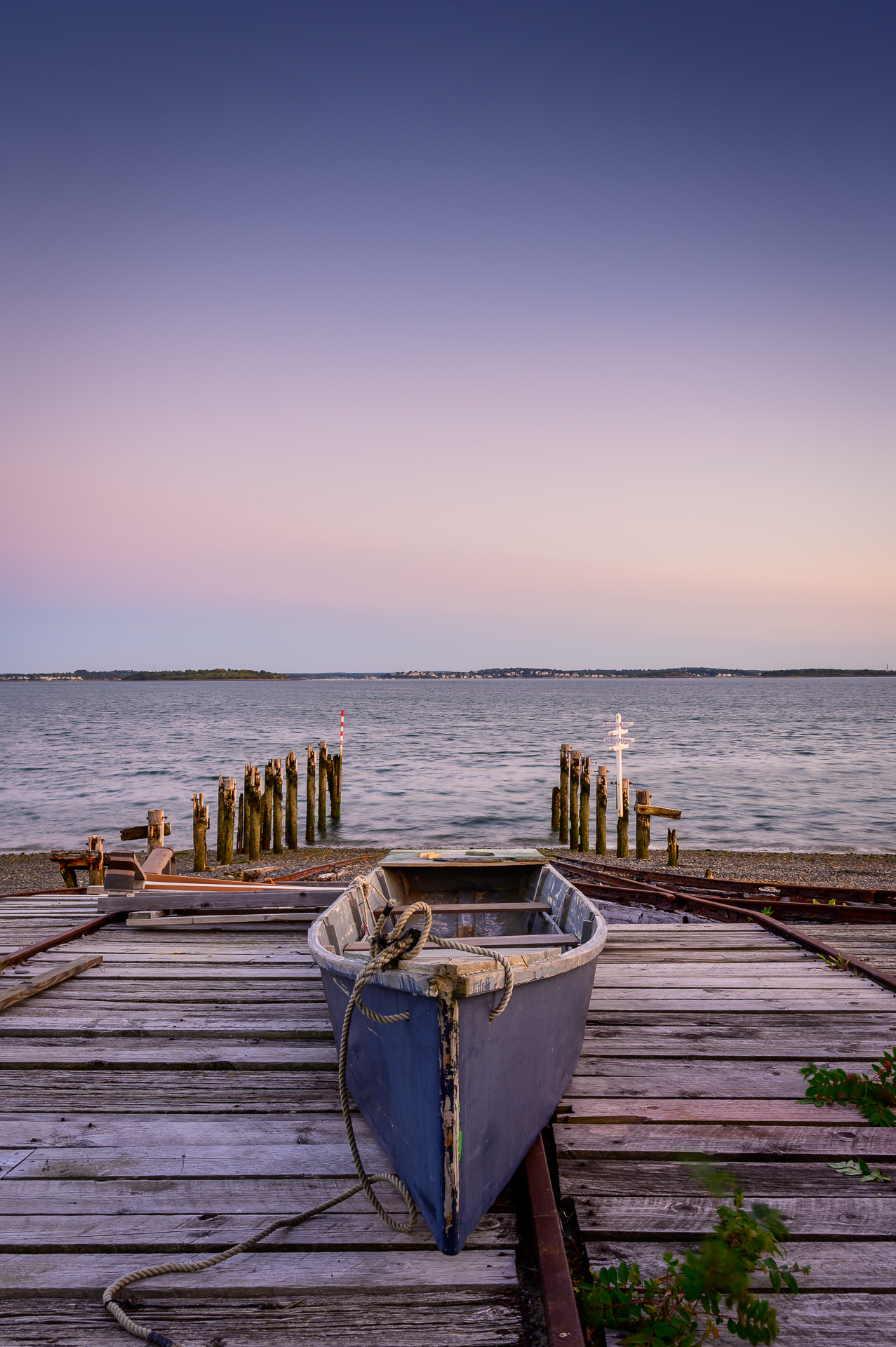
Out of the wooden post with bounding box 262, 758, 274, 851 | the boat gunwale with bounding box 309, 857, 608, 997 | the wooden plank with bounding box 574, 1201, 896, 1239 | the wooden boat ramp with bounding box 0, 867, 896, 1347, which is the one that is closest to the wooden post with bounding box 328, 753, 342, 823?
the wooden post with bounding box 262, 758, 274, 851

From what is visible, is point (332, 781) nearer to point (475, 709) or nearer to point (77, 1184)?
point (77, 1184)

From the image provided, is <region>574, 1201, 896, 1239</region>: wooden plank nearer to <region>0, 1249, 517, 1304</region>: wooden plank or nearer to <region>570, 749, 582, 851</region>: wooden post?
<region>0, 1249, 517, 1304</region>: wooden plank

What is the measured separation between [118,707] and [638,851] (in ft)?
297

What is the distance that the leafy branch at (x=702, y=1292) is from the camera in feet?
6.62

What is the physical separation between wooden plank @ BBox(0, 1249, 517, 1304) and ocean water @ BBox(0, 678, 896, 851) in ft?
58.0

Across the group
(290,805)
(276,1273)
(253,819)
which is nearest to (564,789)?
(290,805)

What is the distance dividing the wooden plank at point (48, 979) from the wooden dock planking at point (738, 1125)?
325 centimetres

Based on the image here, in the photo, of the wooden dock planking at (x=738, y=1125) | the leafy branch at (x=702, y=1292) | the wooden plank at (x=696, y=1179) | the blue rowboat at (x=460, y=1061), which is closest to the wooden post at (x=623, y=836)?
the wooden dock planking at (x=738, y=1125)

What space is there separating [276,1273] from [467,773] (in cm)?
3060

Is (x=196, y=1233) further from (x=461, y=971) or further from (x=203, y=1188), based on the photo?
(x=461, y=971)

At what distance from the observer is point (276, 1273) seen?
2352 millimetres

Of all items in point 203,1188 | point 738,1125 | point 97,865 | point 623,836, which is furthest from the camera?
point 623,836

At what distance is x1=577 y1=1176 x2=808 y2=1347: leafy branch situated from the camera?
2.02 m

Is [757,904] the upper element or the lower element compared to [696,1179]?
lower
